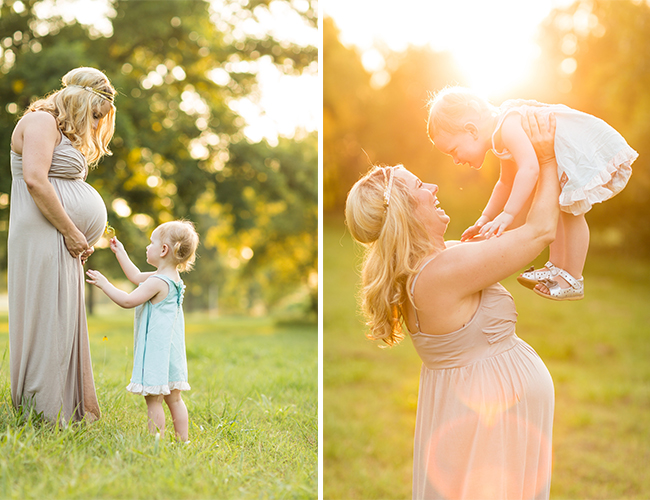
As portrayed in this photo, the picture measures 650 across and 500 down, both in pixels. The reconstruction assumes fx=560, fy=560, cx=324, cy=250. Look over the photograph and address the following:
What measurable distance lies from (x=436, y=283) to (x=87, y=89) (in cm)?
220

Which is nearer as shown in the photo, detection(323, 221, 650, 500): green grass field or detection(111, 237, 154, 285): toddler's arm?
detection(111, 237, 154, 285): toddler's arm

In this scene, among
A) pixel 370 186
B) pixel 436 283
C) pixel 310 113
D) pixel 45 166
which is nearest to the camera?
pixel 436 283

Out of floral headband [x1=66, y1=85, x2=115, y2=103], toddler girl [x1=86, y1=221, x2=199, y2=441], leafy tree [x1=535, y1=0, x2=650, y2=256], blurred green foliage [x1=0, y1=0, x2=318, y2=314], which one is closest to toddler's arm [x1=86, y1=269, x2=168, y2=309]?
toddler girl [x1=86, y1=221, x2=199, y2=441]

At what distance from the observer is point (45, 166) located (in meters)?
2.88

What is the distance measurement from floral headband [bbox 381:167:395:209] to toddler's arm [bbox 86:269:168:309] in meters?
1.39

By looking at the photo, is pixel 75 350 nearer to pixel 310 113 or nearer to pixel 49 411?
pixel 49 411

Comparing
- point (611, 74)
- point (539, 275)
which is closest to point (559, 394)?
point (611, 74)

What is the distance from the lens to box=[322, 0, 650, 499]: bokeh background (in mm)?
6867

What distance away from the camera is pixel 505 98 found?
12617 mm

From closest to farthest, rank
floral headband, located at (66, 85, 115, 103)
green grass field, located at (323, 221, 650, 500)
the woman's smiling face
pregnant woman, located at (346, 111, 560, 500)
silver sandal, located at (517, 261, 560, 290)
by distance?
pregnant woman, located at (346, 111, 560, 500) → the woman's smiling face → silver sandal, located at (517, 261, 560, 290) → floral headband, located at (66, 85, 115, 103) → green grass field, located at (323, 221, 650, 500)

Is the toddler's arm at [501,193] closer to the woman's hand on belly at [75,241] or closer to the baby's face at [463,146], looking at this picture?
the baby's face at [463,146]

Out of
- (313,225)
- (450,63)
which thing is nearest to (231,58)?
(313,225)

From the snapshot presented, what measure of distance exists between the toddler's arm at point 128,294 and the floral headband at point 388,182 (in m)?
1.39

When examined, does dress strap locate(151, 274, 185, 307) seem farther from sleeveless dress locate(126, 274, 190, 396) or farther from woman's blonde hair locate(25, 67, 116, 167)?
woman's blonde hair locate(25, 67, 116, 167)
